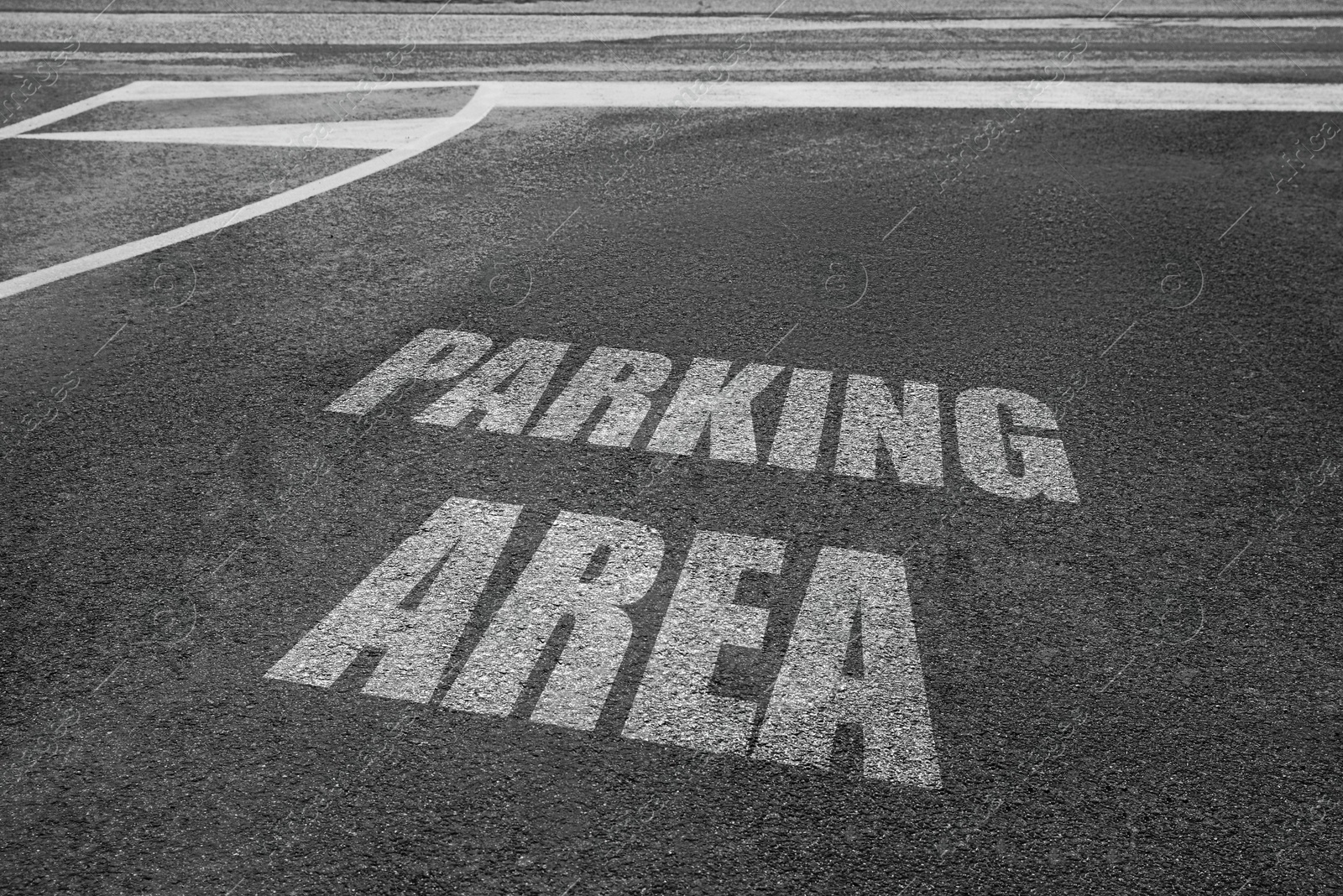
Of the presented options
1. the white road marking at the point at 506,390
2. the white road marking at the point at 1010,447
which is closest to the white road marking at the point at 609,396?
the white road marking at the point at 506,390

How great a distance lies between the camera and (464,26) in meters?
13.6

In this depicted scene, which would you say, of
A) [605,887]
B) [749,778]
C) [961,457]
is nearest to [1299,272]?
[961,457]

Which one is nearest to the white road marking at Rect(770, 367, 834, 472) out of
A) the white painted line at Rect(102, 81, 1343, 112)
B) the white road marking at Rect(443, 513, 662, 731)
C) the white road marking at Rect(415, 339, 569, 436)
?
the white road marking at Rect(443, 513, 662, 731)

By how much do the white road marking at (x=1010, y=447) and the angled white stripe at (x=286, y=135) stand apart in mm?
5465

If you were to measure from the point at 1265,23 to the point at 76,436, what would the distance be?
13.6m

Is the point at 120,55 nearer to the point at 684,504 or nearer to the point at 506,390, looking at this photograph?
the point at 506,390

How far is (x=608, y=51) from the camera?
12.3 meters

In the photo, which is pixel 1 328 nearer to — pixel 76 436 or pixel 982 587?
pixel 76 436

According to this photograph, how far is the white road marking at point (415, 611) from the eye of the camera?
3988 mm

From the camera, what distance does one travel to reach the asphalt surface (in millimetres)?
3408

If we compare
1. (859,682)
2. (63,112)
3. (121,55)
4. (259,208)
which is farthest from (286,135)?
(859,682)

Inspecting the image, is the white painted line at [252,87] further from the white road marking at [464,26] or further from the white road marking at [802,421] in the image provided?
the white road marking at [802,421]

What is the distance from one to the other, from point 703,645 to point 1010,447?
6.58 ft

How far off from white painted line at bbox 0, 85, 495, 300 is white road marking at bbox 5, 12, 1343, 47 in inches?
Result: 126
